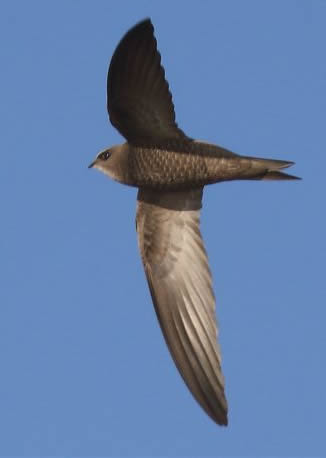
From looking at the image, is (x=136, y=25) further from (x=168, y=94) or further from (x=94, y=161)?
(x=94, y=161)

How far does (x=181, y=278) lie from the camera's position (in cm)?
1099

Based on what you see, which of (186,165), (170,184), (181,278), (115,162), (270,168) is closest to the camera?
(270,168)

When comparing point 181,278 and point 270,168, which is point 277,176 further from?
point 181,278

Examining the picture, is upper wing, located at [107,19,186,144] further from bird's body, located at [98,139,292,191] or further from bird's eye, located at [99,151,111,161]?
bird's eye, located at [99,151,111,161]

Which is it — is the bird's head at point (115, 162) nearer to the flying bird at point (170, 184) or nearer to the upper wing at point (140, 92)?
the flying bird at point (170, 184)

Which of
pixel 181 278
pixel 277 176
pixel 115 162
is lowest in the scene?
pixel 181 278

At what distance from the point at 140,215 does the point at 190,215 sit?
0.44 metres

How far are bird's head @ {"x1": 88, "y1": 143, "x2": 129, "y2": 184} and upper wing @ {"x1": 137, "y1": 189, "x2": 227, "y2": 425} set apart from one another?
328 mm

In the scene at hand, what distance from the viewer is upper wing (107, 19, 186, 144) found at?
9.99 m

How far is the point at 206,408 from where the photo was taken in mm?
10008

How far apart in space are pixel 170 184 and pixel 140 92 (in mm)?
860

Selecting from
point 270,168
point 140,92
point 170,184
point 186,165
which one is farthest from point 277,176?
point 140,92

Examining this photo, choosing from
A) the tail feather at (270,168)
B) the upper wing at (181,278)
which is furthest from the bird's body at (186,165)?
the upper wing at (181,278)

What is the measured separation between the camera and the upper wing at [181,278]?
10.4 meters
